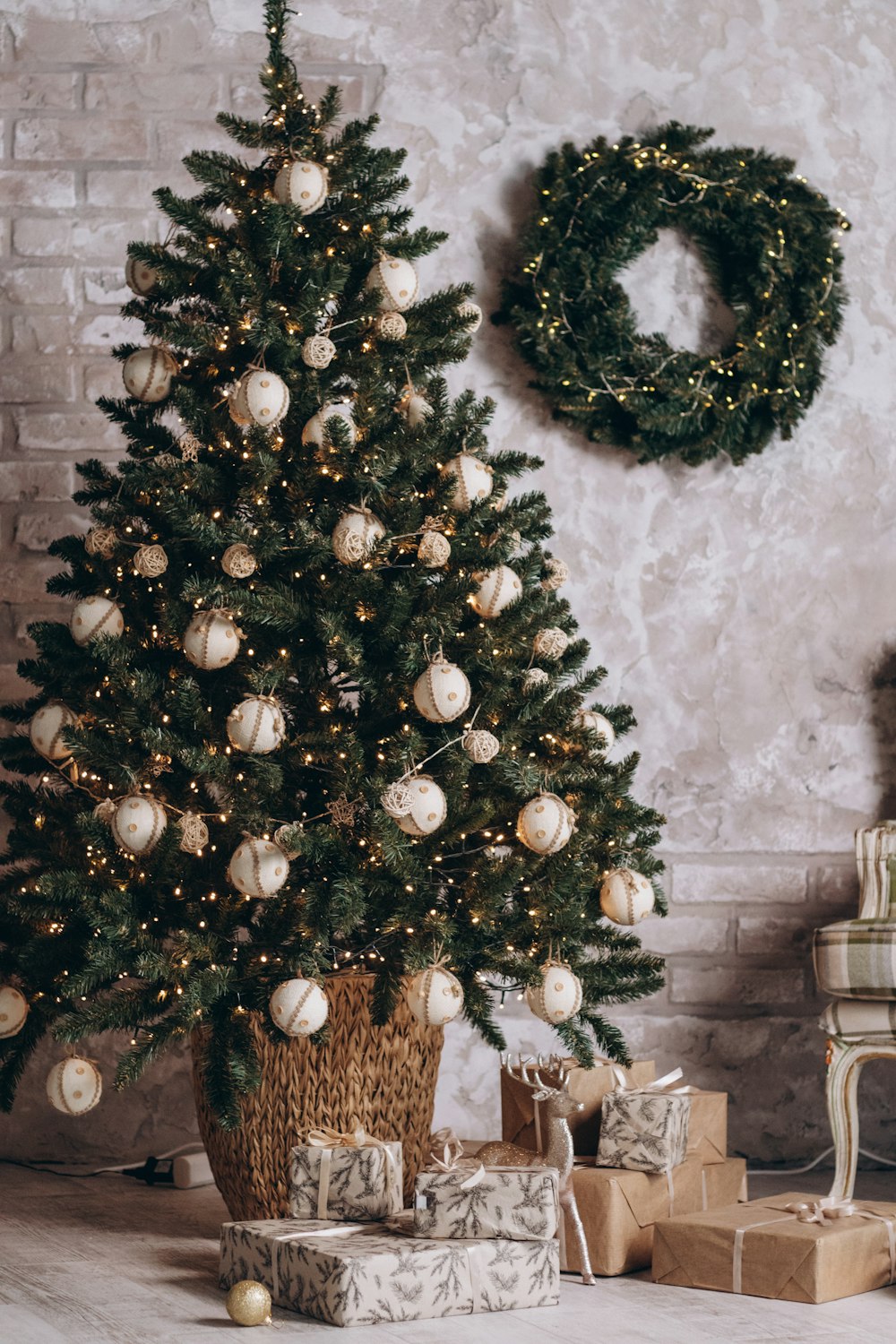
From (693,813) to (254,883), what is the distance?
1.49 metres

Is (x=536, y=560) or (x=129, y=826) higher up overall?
(x=536, y=560)

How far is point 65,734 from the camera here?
2154 mm

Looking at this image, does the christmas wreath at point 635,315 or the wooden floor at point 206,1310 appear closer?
the wooden floor at point 206,1310

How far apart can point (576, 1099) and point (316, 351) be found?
1.29 m

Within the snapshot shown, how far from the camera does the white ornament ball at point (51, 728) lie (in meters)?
2.33

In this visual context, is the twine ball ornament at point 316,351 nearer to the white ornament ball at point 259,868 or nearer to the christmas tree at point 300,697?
the christmas tree at point 300,697

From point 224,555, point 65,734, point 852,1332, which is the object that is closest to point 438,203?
point 224,555

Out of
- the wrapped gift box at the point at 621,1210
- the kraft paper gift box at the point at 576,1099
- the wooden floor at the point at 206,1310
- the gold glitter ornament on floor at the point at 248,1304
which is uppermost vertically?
the kraft paper gift box at the point at 576,1099

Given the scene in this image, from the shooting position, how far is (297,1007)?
6.66 ft

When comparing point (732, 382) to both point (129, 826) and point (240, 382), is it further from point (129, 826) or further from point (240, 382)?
point (129, 826)

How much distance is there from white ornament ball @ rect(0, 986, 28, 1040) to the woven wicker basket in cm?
37

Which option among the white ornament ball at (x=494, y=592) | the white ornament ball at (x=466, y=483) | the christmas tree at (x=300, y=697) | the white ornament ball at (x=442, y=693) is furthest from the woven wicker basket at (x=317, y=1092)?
the white ornament ball at (x=466, y=483)

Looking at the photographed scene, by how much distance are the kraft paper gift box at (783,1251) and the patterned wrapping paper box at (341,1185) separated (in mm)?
427

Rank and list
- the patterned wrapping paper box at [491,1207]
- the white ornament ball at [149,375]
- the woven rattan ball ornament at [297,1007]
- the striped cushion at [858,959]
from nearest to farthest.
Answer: the patterned wrapping paper box at [491,1207]
the woven rattan ball ornament at [297,1007]
the white ornament ball at [149,375]
the striped cushion at [858,959]
